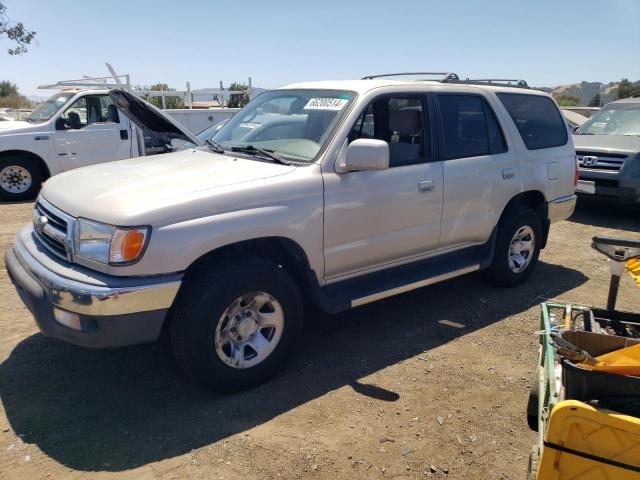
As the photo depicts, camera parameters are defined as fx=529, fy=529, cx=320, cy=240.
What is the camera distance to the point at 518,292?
17.2 ft

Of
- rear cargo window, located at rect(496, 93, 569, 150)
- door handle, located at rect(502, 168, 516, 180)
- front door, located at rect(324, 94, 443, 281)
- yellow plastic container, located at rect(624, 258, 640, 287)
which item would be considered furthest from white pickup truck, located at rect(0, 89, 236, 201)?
yellow plastic container, located at rect(624, 258, 640, 287)

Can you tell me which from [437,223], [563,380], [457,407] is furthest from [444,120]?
[563,380]

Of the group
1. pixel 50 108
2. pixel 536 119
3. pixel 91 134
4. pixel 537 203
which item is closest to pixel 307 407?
pixel 537 203

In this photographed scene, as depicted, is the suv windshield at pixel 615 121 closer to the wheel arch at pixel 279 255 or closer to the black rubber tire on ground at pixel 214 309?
the wheel arch at pixel 279 255

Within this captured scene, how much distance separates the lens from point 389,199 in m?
3.88

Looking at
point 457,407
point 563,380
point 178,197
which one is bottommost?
point 457,407

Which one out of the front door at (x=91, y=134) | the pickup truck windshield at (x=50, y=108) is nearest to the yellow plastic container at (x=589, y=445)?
the front door at (x=91, y=134)

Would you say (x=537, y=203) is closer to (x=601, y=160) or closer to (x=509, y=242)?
(x=509, y=242)

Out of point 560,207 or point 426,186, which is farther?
point 560,207

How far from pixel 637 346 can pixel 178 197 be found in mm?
2420

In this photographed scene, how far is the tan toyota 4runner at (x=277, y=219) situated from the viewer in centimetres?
293

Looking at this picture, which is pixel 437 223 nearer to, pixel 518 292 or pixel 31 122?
pixel 518 292

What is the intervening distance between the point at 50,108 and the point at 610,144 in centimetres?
980

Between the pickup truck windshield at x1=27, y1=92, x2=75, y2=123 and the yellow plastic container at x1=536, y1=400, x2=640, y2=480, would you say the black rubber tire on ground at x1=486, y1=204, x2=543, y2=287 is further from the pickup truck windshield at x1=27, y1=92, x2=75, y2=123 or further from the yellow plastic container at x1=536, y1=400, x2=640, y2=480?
the pickup truck windshield at x1=27, y1=92, x2=75, y2=123
